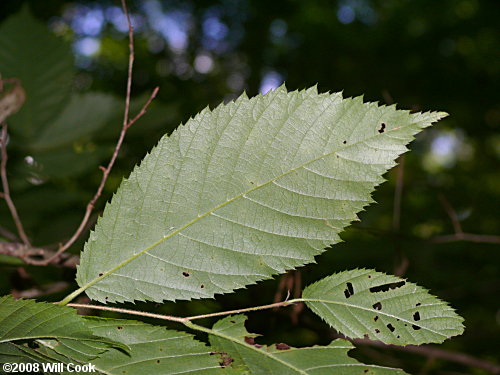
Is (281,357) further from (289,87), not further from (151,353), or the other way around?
(289,87)

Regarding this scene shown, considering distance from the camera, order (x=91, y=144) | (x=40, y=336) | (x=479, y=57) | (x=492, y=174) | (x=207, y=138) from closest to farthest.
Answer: (x=40, y=336) → (x=207, y=138) → (x=91, y=144) → (x=479, y=57) → (x=492, y=174)

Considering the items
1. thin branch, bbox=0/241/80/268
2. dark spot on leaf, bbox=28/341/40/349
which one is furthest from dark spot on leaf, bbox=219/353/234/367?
thin branch, bbox=0/241/80/268

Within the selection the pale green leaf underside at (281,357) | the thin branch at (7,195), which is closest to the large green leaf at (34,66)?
the thin branch at (7,195)

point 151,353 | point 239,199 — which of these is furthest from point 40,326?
point 239,199

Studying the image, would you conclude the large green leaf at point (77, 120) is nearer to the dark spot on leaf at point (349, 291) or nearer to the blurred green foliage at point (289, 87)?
the blurred green foliage at point (289, 87)

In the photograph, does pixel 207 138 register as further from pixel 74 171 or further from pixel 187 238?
pixel 74 171

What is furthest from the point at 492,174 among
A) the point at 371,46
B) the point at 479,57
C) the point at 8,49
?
the point at 8,49

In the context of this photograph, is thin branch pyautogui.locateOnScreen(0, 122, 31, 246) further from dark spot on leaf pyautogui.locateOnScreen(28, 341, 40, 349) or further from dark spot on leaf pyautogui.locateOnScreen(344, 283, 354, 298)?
dark spot on leaf pyautogui.locateOnScreen(344, 283, 354, 298)
